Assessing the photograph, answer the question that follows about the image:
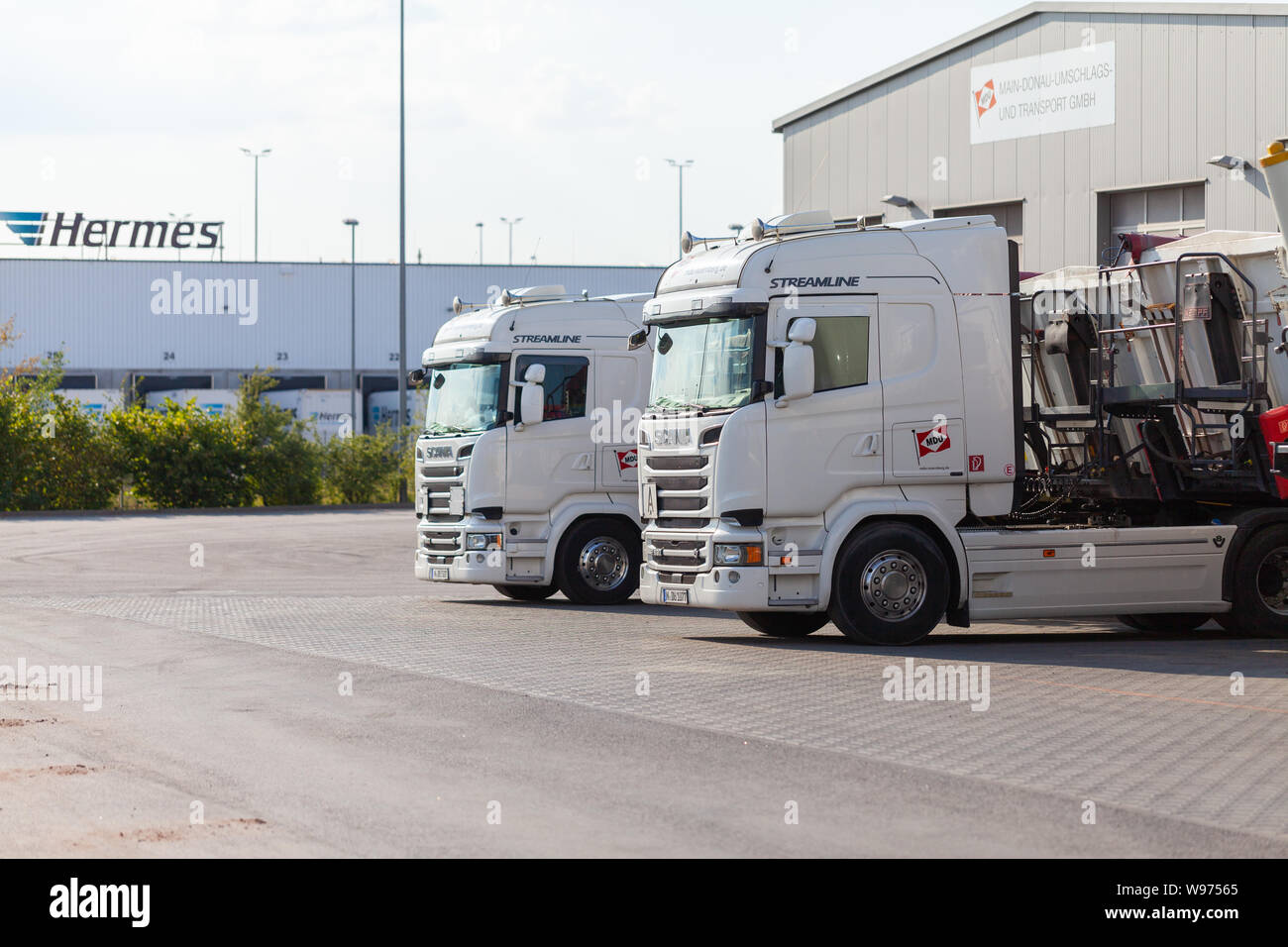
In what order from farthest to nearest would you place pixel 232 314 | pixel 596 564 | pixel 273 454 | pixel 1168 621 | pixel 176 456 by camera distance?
1. pixel 232 314
2. pixel 273 454
3. pixel 176 456
4. pixel 596 564
5. pixel 1168 621

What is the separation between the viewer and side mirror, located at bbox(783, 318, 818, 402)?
513 inches

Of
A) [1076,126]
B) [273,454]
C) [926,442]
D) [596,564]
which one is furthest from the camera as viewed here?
[273,454]

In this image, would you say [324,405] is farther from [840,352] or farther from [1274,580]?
[1274,580]

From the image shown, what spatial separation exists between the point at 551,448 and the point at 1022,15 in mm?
11708

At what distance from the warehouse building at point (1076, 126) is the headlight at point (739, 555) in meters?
9.71

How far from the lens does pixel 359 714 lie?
980 centimetres

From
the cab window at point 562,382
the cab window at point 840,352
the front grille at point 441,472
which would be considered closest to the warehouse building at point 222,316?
the front grille at point 441,472

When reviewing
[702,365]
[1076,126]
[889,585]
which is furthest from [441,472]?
[1076,126]

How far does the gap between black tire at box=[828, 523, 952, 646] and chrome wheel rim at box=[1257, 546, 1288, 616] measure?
321cm

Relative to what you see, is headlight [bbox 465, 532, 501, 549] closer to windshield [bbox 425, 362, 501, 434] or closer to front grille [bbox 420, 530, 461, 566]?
front grille [bbox 420, 530, 461, 566]

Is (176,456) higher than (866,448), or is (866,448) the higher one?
(176,456)

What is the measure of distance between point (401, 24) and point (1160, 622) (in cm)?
2988

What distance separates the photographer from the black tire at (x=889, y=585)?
13312mm

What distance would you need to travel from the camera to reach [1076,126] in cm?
2347
